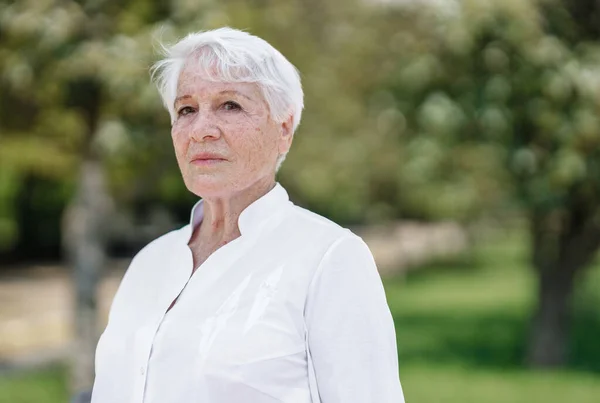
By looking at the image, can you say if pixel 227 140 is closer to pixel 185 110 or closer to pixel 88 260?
pixel 185 110

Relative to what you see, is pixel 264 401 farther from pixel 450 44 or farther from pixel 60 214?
pixel 60 214

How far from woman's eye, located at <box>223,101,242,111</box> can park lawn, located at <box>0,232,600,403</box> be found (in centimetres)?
797

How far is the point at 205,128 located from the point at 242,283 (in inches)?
14.2

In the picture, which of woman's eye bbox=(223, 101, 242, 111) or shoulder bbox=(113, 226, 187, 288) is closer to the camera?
woman's eye bbox=(223, 101, 242, 111)

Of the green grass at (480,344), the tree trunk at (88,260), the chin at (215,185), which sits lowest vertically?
the green grass at (480,344)

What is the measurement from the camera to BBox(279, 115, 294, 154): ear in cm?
214

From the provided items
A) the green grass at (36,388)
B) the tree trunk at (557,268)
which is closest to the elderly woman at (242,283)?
the green grass at (36,388)

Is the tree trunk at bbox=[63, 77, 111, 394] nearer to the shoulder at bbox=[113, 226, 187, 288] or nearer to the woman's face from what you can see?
the shoulder at bbox=[113, 226, 187, 288]

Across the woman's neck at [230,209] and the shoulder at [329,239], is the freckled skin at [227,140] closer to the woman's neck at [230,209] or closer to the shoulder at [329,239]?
the woman's neck at [230,209]

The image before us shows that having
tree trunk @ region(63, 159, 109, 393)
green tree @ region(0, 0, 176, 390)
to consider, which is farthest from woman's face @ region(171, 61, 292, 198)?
tree trunk @ region(63, 159, 109, 393)

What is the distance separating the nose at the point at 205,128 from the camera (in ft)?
6.83

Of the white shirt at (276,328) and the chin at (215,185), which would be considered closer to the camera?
Result: the white shirt at (276,328)

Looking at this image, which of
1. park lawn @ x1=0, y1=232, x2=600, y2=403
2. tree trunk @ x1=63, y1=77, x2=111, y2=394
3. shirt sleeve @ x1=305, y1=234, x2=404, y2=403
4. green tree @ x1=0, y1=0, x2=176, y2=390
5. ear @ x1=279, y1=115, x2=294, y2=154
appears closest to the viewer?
shirt sleeve @ x1=305, y1=234, x2=404, y2=403

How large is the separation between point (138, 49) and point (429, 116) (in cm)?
373
